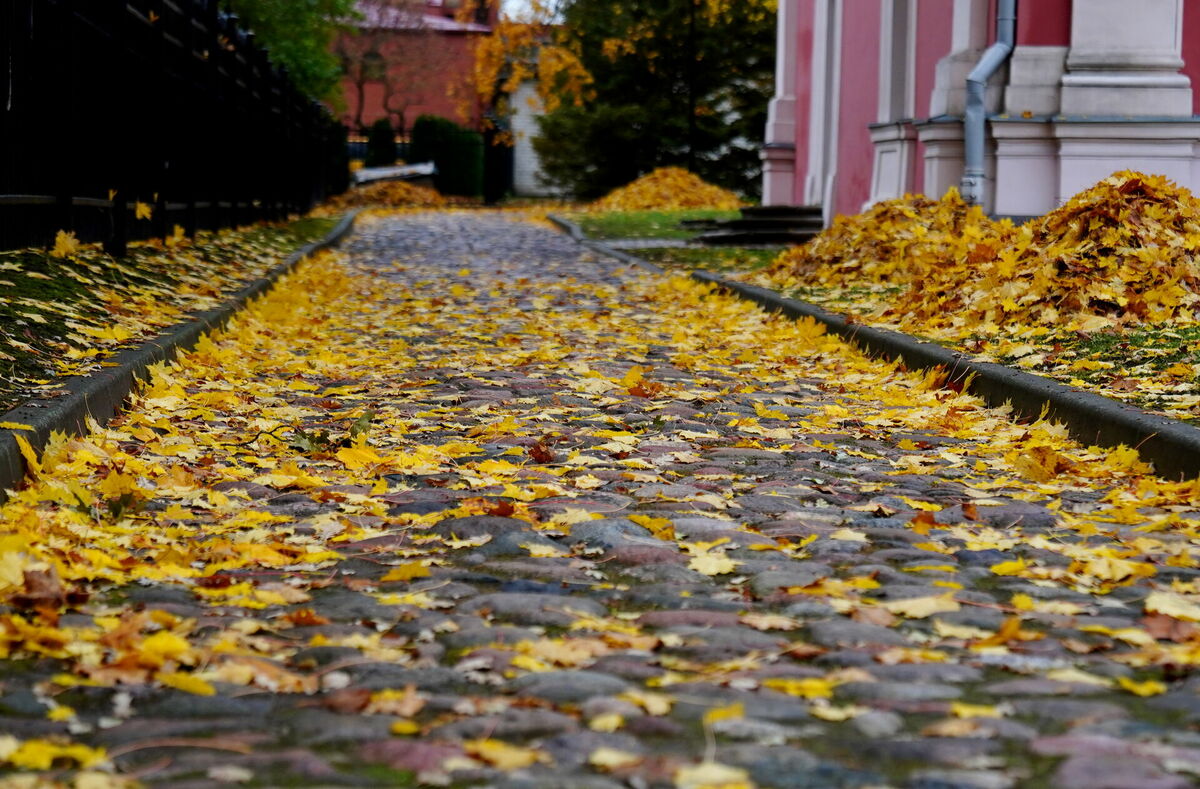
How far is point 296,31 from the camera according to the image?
34250 mm

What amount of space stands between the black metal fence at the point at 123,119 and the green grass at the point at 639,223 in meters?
6.03

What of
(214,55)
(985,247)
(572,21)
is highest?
(572,21)

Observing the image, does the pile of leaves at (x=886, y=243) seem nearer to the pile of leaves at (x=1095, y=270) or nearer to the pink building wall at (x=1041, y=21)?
the pile of leaves at (x=1095, y=270)

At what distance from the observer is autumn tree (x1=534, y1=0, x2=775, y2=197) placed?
119ft

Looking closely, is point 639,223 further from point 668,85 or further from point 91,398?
point 91,398

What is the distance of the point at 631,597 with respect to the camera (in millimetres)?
3879

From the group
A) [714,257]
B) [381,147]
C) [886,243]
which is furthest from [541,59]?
[886,243]

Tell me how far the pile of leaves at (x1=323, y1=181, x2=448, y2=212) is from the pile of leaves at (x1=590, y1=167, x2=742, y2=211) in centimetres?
647

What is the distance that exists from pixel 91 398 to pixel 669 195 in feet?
92.0

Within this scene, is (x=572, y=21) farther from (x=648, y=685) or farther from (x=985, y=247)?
(x=648, y=685)

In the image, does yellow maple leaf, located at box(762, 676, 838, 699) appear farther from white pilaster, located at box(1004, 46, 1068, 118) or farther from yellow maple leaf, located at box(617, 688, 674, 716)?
white pilaster, located at box(1004, 46, 1068, 118)

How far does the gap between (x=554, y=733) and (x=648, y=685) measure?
34cm

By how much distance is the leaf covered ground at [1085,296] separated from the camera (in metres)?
7.07

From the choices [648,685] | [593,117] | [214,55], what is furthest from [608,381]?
[593,117]
